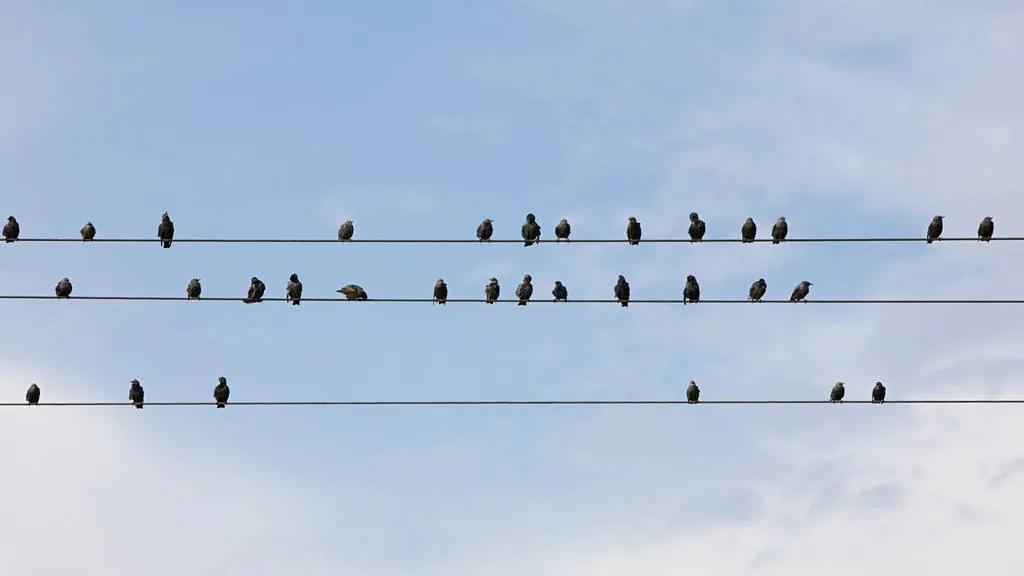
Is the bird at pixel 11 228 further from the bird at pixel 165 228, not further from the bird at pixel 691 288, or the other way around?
the bird at pixel 691 288

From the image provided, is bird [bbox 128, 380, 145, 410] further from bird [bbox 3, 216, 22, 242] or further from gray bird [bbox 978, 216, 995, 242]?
gray bird [bbox 978, 216, 995, 242]

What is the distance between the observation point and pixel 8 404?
25.2 m

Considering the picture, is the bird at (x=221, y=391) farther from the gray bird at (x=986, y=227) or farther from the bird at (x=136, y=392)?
the gray bird at (x=986, y=227)

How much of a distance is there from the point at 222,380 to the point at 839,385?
10.3 meters

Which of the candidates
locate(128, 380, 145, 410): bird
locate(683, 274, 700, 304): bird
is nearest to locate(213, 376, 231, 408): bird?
locate(128, 380, 145, 410): bird

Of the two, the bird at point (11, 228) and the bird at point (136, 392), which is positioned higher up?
the bird at point (11, 228)

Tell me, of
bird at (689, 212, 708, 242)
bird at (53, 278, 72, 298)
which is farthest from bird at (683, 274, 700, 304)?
bird at (53, 278, 72, 298)

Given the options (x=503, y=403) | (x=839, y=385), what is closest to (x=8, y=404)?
(x=503, y=403)

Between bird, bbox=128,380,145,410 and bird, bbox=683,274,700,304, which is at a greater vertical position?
bird, bbox=683,274,700,304

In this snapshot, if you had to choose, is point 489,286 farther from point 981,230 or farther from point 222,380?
point 981,230

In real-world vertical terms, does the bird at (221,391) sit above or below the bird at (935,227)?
below

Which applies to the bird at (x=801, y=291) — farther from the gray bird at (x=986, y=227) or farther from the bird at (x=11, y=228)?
the bird at (x=11, y=228)

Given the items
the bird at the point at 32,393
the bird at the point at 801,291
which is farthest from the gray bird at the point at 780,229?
the bird at the point at 32,393

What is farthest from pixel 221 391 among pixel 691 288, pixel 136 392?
pixel 691 288
